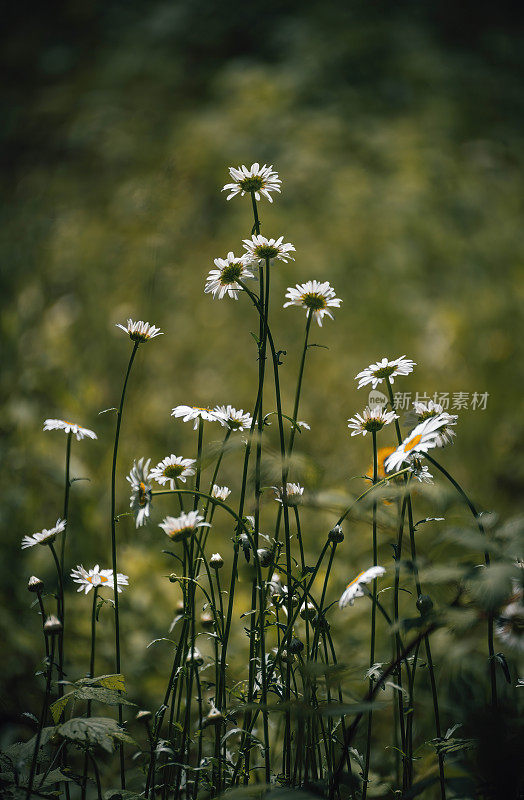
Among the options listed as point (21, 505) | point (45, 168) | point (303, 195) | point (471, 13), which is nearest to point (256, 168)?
point (21, 505)

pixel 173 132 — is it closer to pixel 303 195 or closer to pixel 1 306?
pixel 303 195

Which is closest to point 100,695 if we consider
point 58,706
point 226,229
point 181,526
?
point 58,706

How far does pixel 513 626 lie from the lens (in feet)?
1.37

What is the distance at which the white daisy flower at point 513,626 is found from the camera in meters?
0.40

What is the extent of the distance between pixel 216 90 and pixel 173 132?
0.39 m

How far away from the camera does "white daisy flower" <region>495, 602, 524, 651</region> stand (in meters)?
0.40

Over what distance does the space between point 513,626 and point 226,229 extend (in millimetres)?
2020

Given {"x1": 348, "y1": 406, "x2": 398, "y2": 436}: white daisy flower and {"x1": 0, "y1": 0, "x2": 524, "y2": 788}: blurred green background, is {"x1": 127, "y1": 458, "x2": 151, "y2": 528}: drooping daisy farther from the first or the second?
{"x1": 0, "y1": 0, "x2": 524, "y2": 788}: blurred green background

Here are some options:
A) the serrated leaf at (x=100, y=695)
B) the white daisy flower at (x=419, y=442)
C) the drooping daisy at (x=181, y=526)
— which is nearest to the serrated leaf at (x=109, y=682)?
the serrated leaf at (x=100, y=695)

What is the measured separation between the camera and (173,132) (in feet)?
9.05

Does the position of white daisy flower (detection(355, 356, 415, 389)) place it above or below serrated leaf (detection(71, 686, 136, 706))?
above

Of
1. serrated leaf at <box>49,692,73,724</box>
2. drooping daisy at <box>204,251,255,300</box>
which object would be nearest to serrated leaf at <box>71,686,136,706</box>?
serrated leaf at <box>49,692,73,724</box>

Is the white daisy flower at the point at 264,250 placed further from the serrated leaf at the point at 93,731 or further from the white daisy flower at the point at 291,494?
the serrated leaf at the point at 93,731

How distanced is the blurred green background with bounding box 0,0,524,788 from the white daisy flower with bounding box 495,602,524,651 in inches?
18.0
